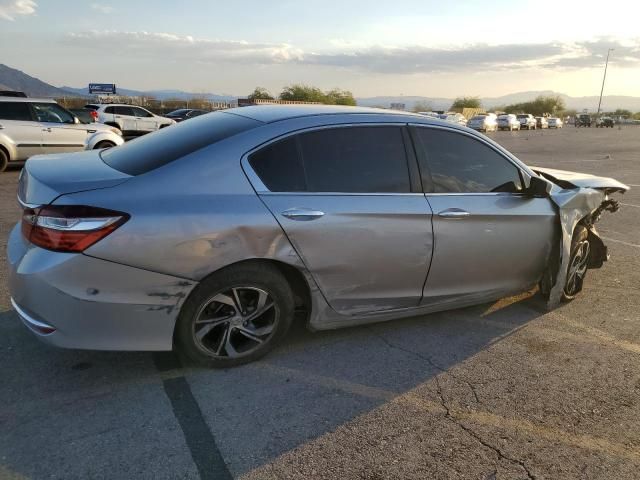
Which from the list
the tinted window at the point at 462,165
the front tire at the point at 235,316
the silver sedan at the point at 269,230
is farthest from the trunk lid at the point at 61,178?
the tinted window at the point at 462,165

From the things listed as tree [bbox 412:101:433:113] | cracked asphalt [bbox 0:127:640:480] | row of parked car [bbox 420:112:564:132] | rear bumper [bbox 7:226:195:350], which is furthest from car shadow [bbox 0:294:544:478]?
tree [bbox 412:101:433:113]

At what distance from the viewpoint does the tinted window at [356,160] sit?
3.37m

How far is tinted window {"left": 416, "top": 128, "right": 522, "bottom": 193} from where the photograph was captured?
12.4 feet

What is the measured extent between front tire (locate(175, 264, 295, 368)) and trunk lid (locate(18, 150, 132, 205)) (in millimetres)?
833

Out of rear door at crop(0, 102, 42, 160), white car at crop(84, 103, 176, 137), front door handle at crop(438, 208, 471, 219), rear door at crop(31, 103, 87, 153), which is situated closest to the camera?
front door handle at crop(438, 208, 471, 219)

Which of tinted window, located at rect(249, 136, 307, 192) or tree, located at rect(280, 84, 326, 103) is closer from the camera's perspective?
tinted window, located at rect(249, 136, 307, 192)

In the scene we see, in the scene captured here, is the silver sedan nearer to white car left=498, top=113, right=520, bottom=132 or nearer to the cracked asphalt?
the cracked asphalt

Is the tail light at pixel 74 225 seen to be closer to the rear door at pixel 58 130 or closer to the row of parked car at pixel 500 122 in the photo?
the rear door at pixel 58 130

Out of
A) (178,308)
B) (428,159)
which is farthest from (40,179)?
(428,159)

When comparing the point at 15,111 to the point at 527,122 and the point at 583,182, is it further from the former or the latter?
the point at 527,122

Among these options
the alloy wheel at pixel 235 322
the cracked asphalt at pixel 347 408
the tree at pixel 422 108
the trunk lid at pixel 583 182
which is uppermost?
the tree at pixel 422 108

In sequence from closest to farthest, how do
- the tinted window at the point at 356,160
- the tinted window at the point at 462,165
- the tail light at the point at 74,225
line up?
the tail light at the point at 74,225, the tinted window at the point at 356,160, the tinted window at the point at 462,165

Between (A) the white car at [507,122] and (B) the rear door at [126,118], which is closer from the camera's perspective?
(B) the rear door at [126,118]

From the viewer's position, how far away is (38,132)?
11516 millimetres
